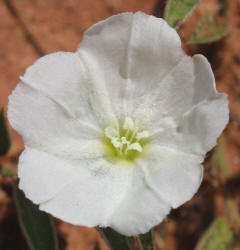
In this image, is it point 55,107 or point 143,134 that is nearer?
point 55,107

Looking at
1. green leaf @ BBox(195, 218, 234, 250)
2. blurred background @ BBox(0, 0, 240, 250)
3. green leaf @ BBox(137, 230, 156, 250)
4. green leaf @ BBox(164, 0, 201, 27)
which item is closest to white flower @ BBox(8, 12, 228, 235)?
green leaf @ BBox(137, 230, 156, 250)

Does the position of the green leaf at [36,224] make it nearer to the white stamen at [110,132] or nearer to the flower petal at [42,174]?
the flower petal at [42,174]

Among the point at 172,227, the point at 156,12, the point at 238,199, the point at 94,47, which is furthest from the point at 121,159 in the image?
the point at 156,12

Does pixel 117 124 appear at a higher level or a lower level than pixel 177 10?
lower

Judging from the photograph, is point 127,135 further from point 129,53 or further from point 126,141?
point 129,53

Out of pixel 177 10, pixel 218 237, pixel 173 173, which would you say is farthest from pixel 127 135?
pixel 218 237

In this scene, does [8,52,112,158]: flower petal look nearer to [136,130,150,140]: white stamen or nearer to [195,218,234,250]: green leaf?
[136,130,150,140]: white stamen

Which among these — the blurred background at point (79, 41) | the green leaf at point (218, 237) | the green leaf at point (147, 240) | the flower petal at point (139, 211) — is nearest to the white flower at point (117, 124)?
the flower petal at point (139, 211)
